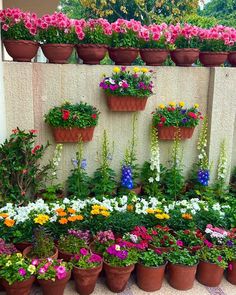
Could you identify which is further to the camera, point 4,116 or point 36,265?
point 4,116

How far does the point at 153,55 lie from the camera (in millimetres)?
3709

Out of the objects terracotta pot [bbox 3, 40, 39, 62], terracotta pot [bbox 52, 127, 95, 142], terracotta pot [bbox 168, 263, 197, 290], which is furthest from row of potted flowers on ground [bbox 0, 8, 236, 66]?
terracotta pot [bbox 168, 263, 197, 290]

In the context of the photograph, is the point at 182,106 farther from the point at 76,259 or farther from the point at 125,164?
the point at 76,259

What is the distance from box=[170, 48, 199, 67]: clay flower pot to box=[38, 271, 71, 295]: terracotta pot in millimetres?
2556

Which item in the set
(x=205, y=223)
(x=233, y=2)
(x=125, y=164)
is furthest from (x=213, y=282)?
(x=233, y=2)

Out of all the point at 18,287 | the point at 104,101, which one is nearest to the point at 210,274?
the point at 18,287

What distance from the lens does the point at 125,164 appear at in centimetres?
387

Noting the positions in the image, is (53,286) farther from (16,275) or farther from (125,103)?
(125,103)

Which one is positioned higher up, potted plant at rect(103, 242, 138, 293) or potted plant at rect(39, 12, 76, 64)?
potted plant at rect(39, 12, 76, 64)

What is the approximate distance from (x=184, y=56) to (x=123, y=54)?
71cm

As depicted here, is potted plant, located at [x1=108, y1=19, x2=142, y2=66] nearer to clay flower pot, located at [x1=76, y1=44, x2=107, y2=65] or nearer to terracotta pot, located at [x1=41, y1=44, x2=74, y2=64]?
clay flower pot, located at [x1=76, y1=44, x2=107, y2=65]

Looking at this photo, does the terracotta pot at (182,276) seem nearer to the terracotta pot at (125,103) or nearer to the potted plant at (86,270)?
→ the potted plant at (86,270)

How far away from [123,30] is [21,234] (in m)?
2.21

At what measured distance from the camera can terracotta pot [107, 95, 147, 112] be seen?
355 centimetres
